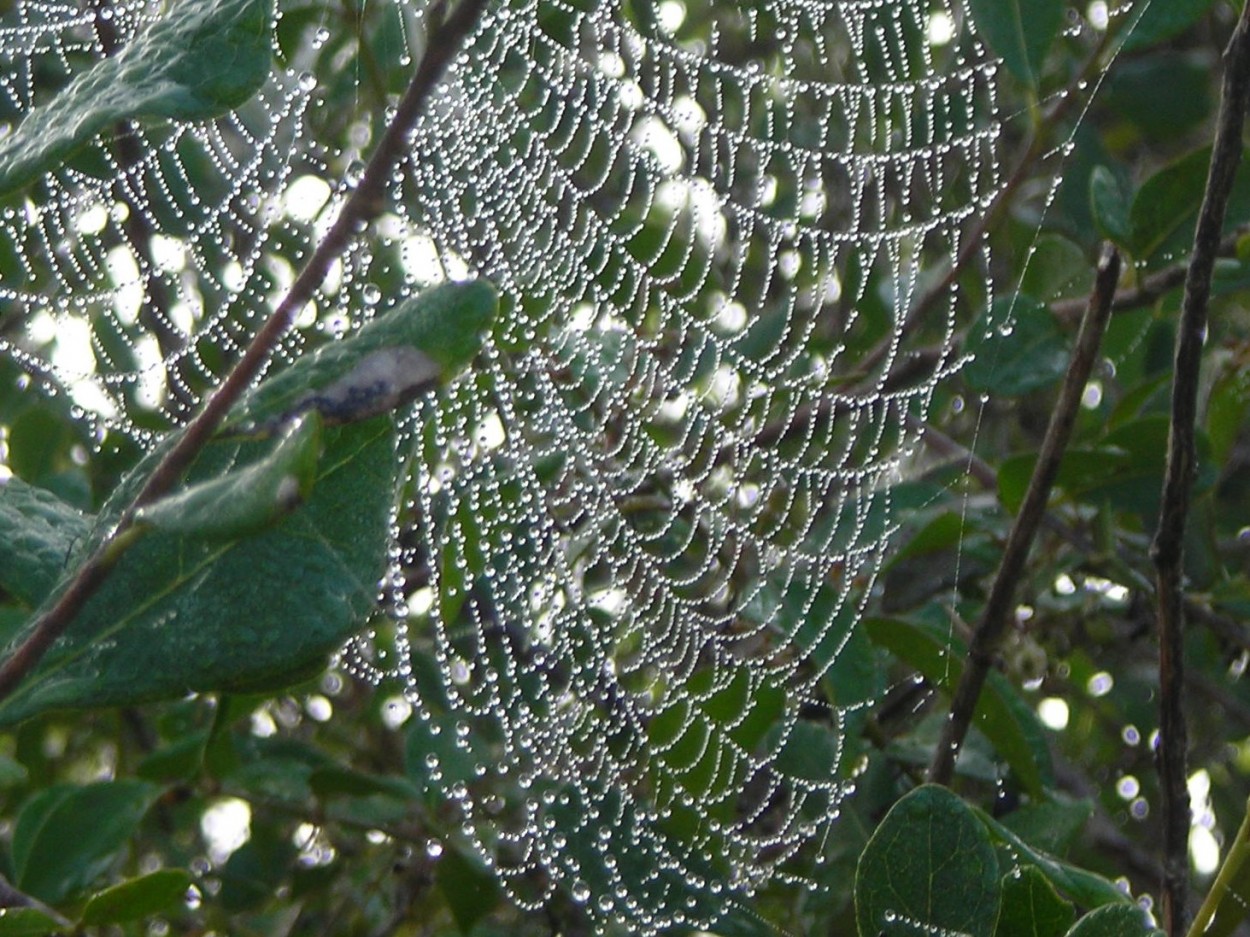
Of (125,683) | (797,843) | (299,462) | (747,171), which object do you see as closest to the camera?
(299,462)

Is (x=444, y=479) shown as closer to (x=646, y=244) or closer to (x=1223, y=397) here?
(x=646, y=244)

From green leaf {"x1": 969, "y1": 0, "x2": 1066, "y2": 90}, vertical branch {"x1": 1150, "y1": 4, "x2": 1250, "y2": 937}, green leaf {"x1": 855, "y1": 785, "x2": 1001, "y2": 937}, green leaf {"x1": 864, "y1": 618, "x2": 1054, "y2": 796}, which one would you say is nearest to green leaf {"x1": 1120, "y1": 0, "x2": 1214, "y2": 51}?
green leaf {"x1": 969, "y1": 0, "x2": 1066, "y2": 90}

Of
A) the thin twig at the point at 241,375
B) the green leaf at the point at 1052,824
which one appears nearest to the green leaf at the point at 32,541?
the thin twig at the point at 241,375

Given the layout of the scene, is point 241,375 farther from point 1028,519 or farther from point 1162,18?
point 1162,18

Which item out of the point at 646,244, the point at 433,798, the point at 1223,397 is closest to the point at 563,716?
the point at 433,798

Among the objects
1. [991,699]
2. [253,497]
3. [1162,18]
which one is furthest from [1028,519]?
[253,497]

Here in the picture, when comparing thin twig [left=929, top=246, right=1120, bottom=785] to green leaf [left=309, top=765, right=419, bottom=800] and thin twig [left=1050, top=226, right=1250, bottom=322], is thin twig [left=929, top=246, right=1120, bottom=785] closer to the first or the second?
thin twig [left=1050, top=226, right=1250, bottom=322]
